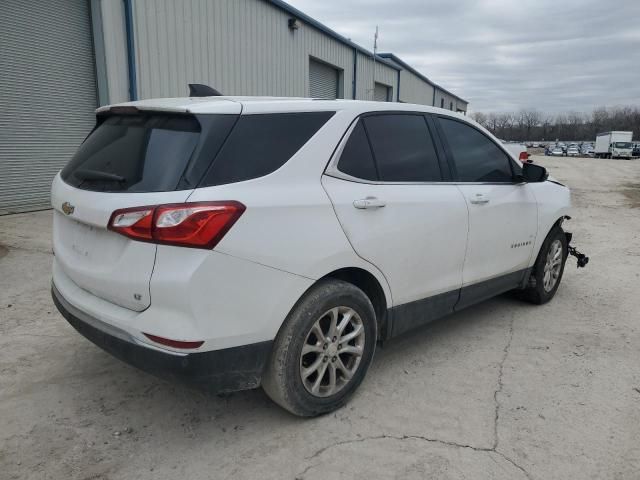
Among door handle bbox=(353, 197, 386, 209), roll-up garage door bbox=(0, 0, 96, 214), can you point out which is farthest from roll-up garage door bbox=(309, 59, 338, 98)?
door handle bbox=(353, 197, 386, 209)

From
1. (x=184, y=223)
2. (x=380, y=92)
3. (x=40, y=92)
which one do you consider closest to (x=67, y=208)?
(x=184, y=223)

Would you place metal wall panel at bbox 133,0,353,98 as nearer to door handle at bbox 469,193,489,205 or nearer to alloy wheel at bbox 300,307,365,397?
door handle at bbox 469,193,489,205

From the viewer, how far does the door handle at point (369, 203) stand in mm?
2804

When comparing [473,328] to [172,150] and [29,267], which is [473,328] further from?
[29,267]

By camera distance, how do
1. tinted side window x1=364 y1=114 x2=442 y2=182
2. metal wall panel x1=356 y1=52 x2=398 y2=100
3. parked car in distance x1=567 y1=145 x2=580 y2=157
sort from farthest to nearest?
1. parked car in distance x1=567 y1=145 x2=580 y2=157
2. metal wall panel x1=356 y1=52 x2=398 y2=100
3. tinted side window x1=364 y1=114 x2=442 y2=182

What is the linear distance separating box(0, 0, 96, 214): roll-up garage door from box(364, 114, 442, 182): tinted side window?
23.9 ft

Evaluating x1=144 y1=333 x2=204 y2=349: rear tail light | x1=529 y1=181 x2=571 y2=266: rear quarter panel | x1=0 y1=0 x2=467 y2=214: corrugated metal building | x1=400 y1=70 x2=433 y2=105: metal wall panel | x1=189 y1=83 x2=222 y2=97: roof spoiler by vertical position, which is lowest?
x1=144 y1=333 x2=204 y2=349: rear tail light

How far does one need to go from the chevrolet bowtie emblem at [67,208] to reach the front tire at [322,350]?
128cm

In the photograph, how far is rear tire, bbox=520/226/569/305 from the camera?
4633mm

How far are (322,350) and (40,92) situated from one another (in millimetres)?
8109

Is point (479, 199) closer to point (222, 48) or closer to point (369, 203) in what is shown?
point (369, 203)

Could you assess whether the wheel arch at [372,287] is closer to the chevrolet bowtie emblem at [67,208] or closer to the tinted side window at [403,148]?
the tinted side window at [403,148]

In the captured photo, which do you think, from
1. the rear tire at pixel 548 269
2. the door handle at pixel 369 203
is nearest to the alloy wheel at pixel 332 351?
the door handle at pixel 369 203

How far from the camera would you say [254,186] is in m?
2.41
